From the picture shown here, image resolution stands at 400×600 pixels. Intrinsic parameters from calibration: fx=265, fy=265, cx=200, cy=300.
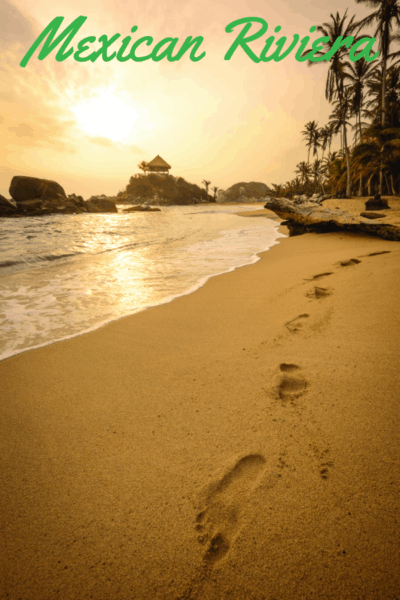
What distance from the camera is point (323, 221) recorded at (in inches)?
277

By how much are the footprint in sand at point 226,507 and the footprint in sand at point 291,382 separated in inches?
18.0

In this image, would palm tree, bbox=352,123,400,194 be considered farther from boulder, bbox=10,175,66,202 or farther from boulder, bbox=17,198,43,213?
boulder, bbox=10,175,66,202

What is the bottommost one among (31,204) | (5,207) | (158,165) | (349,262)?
(349,262)

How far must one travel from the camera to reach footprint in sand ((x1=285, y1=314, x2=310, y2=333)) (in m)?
2.31

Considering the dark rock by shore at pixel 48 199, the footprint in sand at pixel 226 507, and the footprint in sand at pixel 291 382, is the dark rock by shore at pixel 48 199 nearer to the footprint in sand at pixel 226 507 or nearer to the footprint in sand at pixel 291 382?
the footprint in sand at pixel 291 382

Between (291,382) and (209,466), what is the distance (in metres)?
0.74

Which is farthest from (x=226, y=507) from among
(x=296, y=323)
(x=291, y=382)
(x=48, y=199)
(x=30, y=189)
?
(x=30, y=189)

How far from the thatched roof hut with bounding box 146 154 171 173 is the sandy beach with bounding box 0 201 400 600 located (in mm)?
93031

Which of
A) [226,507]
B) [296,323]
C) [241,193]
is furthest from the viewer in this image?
[241,193]

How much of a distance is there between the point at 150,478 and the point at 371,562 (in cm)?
83

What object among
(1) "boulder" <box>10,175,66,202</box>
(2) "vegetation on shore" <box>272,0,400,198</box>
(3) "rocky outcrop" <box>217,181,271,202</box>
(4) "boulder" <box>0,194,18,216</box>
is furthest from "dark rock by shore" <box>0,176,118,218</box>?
(3) "rocky outcrop" <box>217,181,271,202</box>

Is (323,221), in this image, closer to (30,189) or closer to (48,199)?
(48,199)

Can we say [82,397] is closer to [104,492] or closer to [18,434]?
[18,434]

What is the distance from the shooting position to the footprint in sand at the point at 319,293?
115 inches
